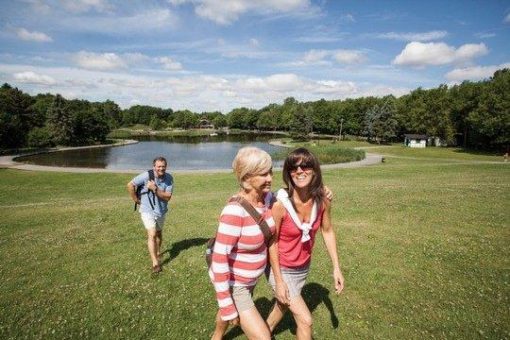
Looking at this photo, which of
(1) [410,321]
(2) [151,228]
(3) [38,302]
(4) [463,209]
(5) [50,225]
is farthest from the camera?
(4) [463,209]

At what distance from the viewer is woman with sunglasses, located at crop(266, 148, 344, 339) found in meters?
4.42

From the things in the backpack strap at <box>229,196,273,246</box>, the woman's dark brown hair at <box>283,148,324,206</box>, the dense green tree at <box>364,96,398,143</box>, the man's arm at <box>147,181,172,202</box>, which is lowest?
the man's arm at <box>147,181,172,202</box>

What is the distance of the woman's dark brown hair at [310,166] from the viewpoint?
4504mm

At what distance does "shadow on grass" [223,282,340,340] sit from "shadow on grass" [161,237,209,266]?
Result: 374cm

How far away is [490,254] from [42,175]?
4282cm

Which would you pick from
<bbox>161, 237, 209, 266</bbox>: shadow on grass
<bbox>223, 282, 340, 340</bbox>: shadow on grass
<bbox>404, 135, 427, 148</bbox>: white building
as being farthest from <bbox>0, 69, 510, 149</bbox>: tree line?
<bbox>223, 282, 340, 340</bbox>: shadow on grass

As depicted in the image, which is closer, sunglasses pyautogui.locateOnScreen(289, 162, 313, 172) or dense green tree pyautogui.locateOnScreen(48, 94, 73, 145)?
sunglasses pyautogui.locateOnScreen(289, 162, 313, 172)

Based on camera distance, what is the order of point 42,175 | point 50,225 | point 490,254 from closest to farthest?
point 490,254
point 50,225
point 42,175

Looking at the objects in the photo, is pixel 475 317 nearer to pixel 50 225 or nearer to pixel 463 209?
pixel 463 209

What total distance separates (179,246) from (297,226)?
7617mm

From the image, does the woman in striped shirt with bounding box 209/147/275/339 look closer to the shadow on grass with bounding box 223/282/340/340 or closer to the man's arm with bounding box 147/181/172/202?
the shadow on grass with bounding box 223/282/340/340

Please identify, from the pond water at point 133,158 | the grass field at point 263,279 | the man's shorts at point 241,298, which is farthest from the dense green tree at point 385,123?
the man's shorts at point 241,298

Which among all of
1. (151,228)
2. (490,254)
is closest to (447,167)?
(490,254)

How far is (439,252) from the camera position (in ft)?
33.4
